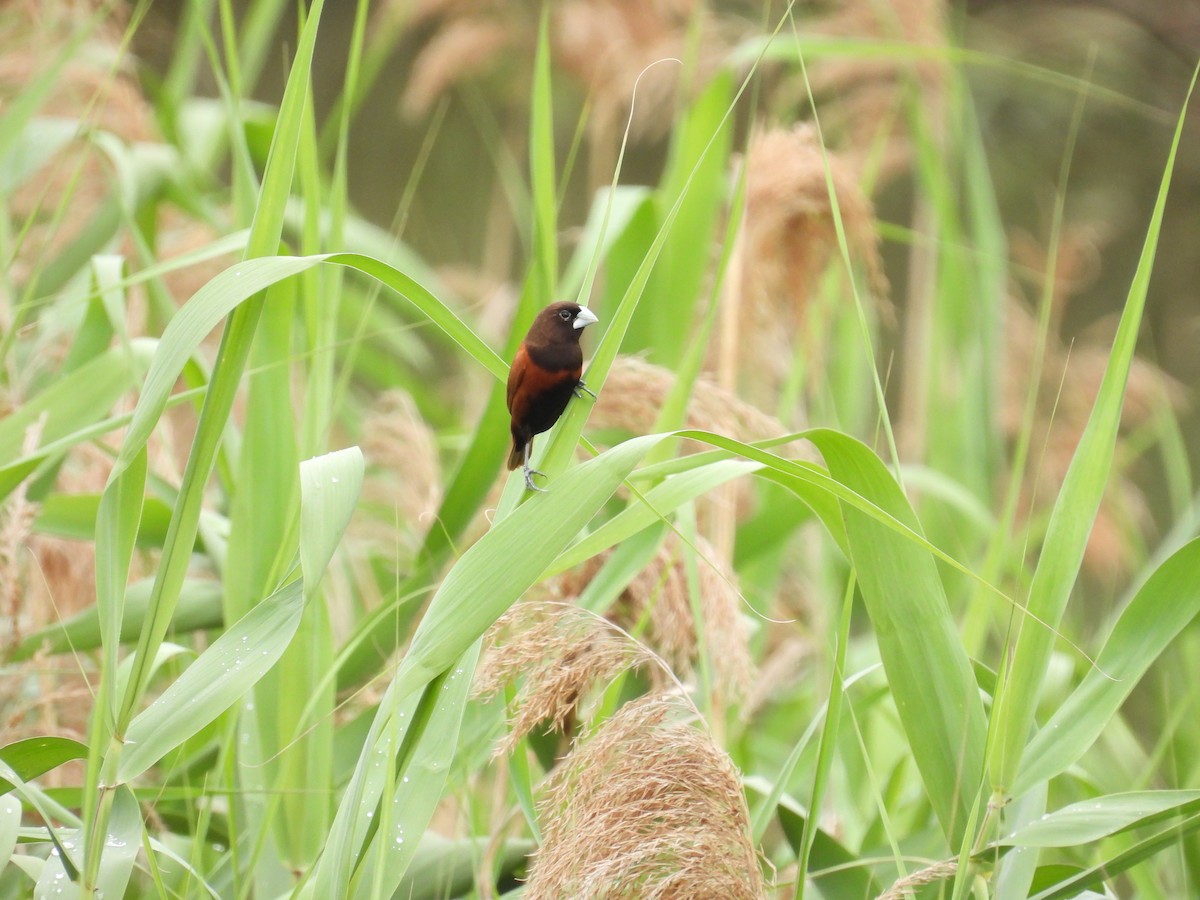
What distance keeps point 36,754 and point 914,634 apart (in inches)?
39.7

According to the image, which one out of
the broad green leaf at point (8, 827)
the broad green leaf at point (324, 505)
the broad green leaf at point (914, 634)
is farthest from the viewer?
the broad green leaf at point (914, 634)

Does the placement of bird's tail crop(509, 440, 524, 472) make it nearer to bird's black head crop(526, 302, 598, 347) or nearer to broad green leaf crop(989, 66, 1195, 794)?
bird's black head crop(526, 302, 598, 347)

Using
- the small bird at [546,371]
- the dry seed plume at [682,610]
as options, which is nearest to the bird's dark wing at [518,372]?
the small bird at [546,371]

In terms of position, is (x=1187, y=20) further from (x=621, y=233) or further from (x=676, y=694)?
(x=676, y=694)

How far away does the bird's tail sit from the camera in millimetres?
1458

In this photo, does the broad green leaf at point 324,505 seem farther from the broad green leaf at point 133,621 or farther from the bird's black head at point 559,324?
the broad green leaf at point 133,621

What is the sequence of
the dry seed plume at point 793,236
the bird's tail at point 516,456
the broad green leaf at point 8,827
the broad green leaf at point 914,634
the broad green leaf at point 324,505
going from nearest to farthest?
the broad green leaf at point 324,505 < the broad green leaf at point 8,827 < the broad green leaf at point 914,634 < the bird's tail at point 516,456 < the dry seed plume at point 793,236

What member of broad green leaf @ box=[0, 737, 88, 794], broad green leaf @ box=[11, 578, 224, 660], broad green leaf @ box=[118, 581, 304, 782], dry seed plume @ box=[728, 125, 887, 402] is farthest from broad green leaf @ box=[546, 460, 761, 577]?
dry seed plume @ box=[728, 125, 887, 402]

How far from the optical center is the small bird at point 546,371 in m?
1.37

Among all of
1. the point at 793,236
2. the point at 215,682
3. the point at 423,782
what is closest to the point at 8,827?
the point at 215,682

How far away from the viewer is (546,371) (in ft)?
4.48

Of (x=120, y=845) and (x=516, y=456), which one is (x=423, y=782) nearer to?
(x=120, y=845)

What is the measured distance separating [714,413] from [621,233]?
1.30ft

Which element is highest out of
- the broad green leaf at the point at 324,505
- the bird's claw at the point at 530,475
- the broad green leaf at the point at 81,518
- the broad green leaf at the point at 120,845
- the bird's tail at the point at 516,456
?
the broad green leaf at the point at 324,505
